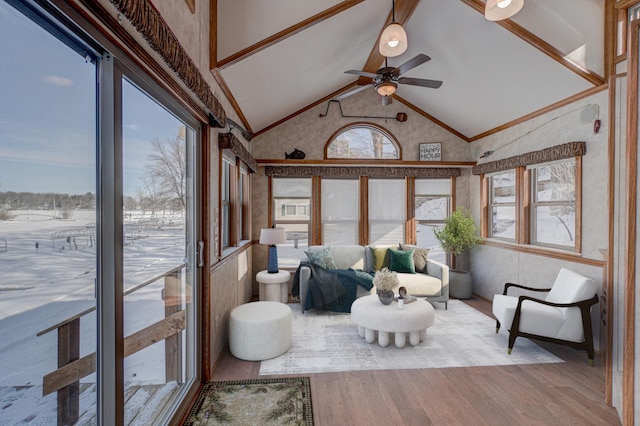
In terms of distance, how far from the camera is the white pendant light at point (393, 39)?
3.01 metres

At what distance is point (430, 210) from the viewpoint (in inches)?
236

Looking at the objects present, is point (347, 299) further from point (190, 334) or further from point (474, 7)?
point (474, 7)

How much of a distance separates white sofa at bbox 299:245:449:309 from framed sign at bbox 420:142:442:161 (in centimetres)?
194

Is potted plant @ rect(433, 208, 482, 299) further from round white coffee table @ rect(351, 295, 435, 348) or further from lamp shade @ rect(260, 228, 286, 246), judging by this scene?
lamp shade @ rect(260, 228, 286, 246)

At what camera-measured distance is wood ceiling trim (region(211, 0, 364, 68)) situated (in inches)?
110

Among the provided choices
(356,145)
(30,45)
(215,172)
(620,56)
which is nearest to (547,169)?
(620,56)

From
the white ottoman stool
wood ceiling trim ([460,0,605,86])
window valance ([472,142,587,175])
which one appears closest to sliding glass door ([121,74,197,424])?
the white ottoman stool

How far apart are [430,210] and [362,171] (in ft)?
4.86

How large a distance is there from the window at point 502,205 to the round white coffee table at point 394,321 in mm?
2477

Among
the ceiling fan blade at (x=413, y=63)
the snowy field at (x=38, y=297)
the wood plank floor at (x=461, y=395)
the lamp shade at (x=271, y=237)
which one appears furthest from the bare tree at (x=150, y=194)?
the ceiling fan blade at (x=413, y=63)

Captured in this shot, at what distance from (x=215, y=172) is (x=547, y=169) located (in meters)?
4.27

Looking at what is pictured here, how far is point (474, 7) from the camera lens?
3.31 m

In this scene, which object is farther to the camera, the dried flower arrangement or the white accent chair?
the dried flower arrangement

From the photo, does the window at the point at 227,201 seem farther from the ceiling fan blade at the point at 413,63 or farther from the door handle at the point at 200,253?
the ceiling fan blade at the point at 413,63
